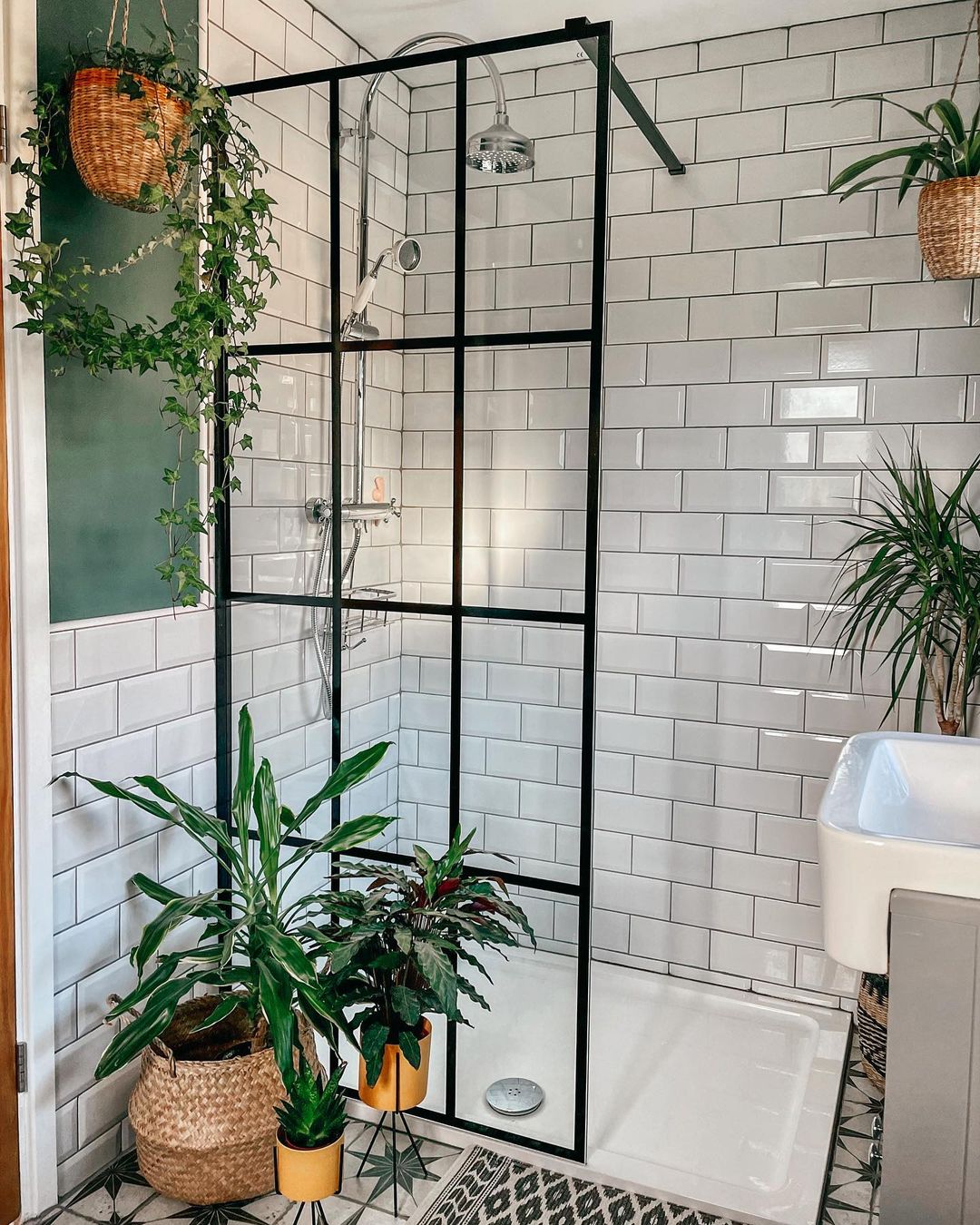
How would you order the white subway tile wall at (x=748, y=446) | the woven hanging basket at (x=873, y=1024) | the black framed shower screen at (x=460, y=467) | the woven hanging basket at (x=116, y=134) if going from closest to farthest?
1. the woven hanging basket at (x=116, y=134)
2. the black framed shower screen at (x=460, y=467)
3. the woven hanging basket at (x=873, y=1024)
4. the white subway tile wall at (x=748, y=446)

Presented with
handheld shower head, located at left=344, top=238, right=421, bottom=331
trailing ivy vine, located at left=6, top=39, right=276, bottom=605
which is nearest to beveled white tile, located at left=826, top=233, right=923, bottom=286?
handheld shower head, located at left=344, top=238, right=421, bottom=331

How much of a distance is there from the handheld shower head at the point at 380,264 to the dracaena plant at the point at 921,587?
1.30 metres

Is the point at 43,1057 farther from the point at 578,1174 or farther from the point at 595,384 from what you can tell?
the point at 595,384

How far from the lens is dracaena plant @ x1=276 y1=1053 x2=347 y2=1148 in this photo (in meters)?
1.84

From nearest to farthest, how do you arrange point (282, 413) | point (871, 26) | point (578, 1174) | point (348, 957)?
point (348, 957), point (578, 1174), point (282, 413), point (871, 26)

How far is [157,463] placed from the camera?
2217 millimetres

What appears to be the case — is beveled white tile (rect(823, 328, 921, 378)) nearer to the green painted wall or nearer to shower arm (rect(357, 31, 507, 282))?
shower arm (rect(357, 31, 507, 282))

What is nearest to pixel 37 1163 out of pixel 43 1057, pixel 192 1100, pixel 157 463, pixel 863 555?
pixel 43 1057

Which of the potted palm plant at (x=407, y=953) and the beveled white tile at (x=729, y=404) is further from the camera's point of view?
the beveled white tile at (x=729, y=404)

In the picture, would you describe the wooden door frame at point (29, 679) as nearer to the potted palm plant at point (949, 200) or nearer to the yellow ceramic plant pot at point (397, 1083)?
the yellow ceramic plant pot at point (397, 1083)

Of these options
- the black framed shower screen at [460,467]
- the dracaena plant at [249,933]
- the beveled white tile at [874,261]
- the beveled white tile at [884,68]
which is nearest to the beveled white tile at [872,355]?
the beveled white tile at [874,261]

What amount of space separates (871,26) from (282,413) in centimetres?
193

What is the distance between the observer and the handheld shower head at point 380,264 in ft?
6.93

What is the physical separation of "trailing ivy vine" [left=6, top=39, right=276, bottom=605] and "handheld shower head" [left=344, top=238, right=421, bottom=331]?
21 centimetres
